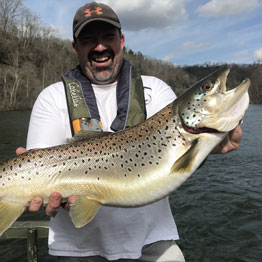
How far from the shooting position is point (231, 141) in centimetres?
253

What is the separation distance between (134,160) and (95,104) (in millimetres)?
874

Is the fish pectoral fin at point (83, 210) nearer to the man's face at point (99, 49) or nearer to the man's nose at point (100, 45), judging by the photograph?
the man's face at point (99, 49)

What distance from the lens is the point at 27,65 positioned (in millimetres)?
63844

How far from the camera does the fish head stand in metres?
2.29

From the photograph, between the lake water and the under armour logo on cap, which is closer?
the under armour logo on cap

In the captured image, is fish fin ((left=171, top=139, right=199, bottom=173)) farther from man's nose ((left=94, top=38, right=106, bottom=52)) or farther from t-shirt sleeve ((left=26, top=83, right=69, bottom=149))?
man's nose ((left=94, top=38, right=106, bottom=52))

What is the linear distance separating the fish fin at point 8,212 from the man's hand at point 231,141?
6.09 ft

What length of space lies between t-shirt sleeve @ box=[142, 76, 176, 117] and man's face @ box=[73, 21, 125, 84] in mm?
429

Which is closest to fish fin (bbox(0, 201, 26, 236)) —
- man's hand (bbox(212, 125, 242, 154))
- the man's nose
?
the man's nose

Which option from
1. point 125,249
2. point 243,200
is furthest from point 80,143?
point 243,200

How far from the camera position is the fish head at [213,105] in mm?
2289

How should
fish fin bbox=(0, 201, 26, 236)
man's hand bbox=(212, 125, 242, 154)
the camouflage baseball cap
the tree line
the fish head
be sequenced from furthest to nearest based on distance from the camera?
1. the tree line
2. the camouflage baseball cap
3. fish fin bbox=(0, 201, 26, 236)
4. man's hand bbox=(212, 125, 242, 154)
5. the fish head

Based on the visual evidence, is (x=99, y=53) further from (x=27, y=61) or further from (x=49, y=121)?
(x=27, y=61)

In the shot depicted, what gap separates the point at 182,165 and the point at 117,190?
1.97 feet
